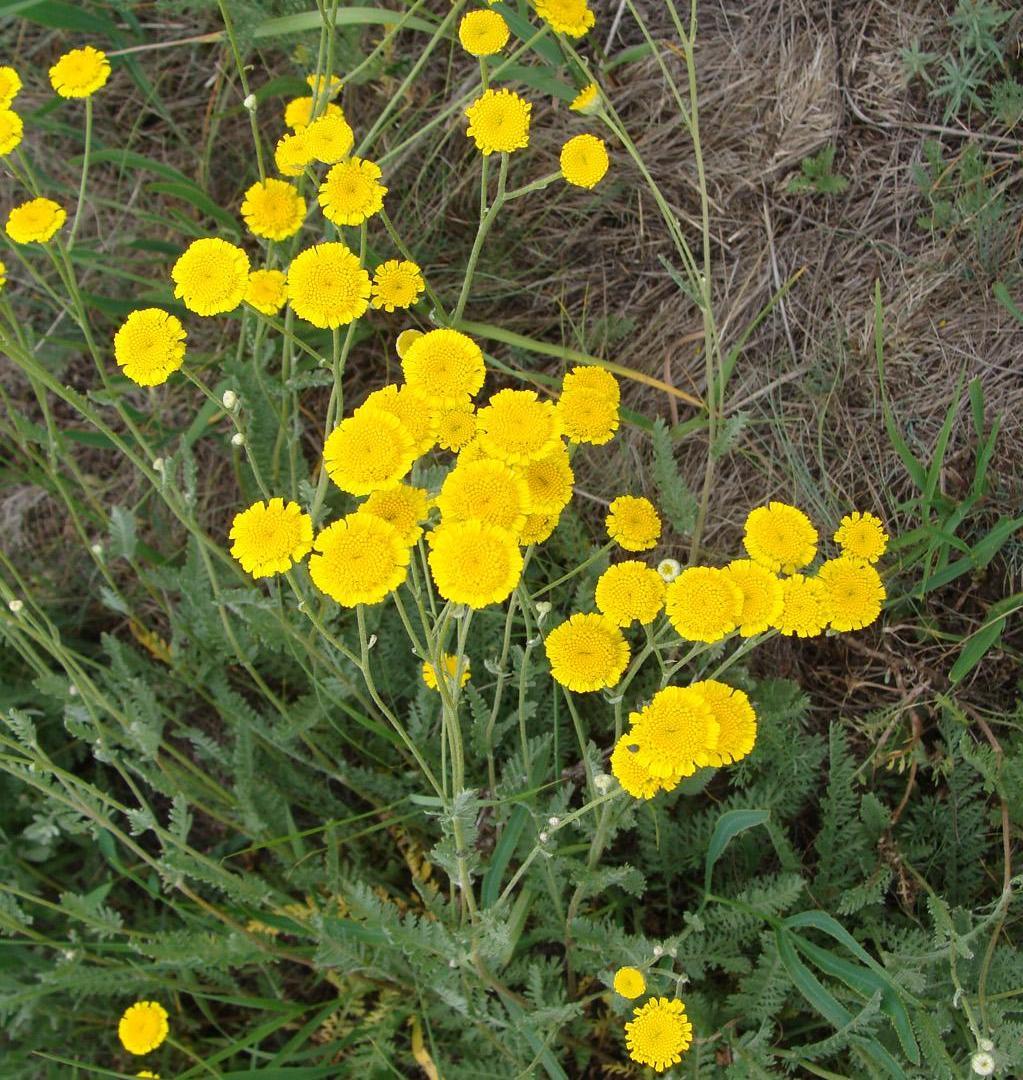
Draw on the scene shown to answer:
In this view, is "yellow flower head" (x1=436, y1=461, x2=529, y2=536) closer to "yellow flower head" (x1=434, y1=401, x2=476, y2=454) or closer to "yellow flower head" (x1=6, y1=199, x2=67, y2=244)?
"yellow flower head" (x1=434, y1=401, x2=476, y2=454)

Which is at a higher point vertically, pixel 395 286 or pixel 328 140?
pixel 328 140

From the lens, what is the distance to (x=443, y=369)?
1.71 meters

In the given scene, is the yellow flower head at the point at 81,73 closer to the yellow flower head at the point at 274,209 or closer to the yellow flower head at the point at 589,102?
the yellow flower head at the point at 274,209

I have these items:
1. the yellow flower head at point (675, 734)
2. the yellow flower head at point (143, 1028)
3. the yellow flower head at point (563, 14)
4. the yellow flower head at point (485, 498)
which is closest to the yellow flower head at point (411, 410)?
the yellow flower head at point (485, 498)

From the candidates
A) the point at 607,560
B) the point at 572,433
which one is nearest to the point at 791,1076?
the point at 607,560

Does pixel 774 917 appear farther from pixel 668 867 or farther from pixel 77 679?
pixel 77 679

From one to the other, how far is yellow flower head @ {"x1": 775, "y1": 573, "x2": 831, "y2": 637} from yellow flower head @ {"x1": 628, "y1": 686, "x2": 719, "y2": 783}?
0.26 metres

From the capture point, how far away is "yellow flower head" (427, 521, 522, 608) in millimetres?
1459

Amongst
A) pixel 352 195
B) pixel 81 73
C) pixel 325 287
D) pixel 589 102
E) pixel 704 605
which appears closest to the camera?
pixel 704 605

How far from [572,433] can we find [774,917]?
3.51 ft

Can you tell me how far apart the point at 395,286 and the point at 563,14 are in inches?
28.2

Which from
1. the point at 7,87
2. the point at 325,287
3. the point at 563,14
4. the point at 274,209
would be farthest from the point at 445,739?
the point at 7,87

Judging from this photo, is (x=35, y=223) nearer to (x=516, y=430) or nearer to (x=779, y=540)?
(x=516, y=430)

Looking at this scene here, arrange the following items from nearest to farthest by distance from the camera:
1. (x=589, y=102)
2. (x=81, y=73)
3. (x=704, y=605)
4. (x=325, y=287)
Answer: (x=704, y=605)
(x=325, y=287)
(x=589, y=102)
(x=81, y=73)
